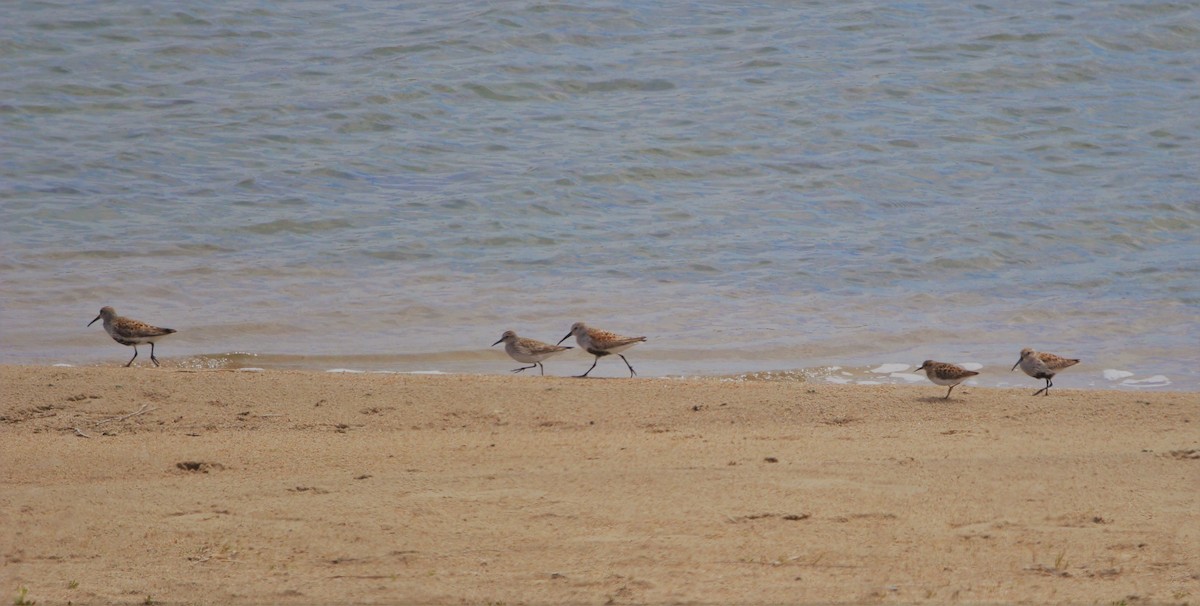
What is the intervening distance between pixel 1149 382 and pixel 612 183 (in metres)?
7.26

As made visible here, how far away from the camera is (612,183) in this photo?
53.2ft

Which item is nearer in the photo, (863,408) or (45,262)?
(863,408)

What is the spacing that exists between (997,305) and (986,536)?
22.2ft

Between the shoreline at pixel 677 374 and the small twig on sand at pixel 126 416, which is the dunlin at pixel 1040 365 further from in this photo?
the small twig on sand at pixel 126 416

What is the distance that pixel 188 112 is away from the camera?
58.7 ft

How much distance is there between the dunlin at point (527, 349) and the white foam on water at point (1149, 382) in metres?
4.49

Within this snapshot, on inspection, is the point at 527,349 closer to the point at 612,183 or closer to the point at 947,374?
the point at 947,374

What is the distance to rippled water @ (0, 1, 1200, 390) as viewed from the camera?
11.9 meters

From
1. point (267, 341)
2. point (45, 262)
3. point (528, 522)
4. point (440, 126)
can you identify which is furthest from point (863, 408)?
point (440, 126)

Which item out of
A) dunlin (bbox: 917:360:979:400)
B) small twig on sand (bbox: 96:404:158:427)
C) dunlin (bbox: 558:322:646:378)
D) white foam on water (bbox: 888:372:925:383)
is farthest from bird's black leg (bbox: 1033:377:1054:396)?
small twig on sand (bbox: 96:404:158:427)

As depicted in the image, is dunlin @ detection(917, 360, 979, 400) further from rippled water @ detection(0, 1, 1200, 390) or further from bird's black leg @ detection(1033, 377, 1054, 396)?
rippled water @ detection(0, 1, 1200, 390)

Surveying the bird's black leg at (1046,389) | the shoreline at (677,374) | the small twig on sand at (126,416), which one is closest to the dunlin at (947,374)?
the bird's black leg at (1046,389)

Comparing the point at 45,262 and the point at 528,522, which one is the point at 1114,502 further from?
the point at 45,262

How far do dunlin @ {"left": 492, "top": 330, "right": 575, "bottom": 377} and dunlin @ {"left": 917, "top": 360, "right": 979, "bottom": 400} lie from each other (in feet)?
9.58
